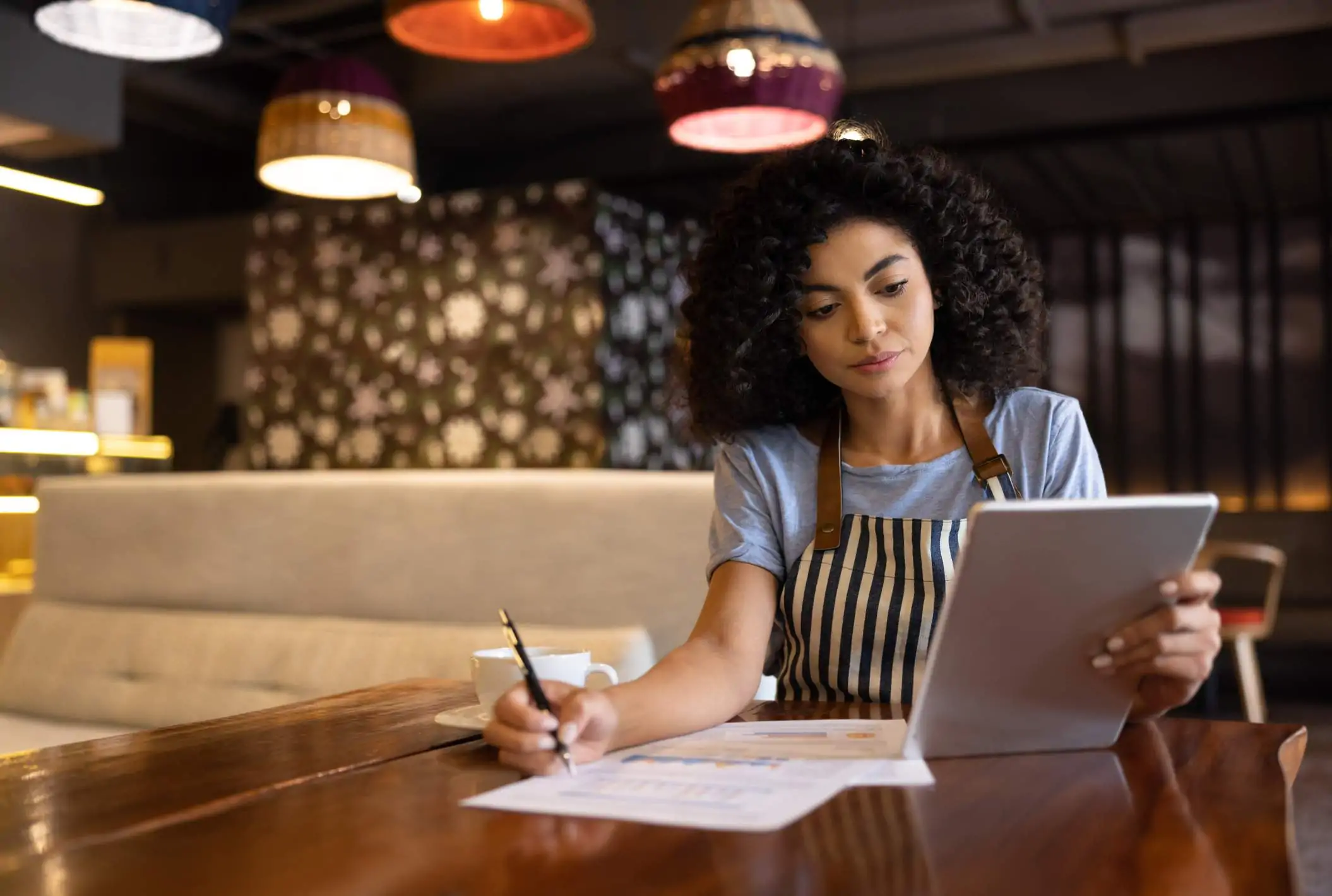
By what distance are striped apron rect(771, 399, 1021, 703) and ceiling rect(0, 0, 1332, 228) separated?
4496mm

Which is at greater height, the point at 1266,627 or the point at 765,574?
the point at 765,574

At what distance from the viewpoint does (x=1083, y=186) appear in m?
7.54

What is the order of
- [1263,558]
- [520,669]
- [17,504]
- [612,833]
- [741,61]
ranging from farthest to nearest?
[1263,558] → [17,504] → [741,61] → [520,669] → [612,833]

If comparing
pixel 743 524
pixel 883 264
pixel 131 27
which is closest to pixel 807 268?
pixel 883 264

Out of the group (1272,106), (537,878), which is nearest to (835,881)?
(537,878)

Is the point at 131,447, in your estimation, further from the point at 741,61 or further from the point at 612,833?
the point at 612,833

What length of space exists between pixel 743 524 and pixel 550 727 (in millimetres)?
530

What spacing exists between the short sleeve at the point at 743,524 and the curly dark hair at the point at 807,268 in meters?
0.08

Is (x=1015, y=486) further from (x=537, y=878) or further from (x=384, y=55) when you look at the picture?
(x=384, y=55)

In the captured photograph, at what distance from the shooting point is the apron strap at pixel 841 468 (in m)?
1.43

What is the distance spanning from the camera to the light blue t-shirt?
143cm

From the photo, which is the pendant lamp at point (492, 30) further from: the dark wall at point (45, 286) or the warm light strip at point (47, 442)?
the dark wall at point (45, 286)

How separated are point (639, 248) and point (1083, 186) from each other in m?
2.73

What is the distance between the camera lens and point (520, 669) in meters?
1.19
